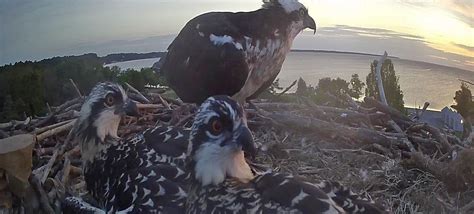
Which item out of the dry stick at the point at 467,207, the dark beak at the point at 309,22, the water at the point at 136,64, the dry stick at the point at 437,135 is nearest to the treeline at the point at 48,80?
the water at the point at 136,64

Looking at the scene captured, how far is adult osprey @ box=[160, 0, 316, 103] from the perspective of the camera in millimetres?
1410

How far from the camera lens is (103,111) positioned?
1.55 metres

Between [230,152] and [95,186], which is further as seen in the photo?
[95,186]

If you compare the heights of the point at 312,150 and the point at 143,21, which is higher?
the point at 143,21

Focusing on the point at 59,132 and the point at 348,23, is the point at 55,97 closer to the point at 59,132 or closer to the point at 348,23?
the point at 59,132

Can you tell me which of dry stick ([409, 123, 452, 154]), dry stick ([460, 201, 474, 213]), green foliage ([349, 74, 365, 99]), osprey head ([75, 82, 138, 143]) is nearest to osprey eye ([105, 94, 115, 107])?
osprey head ([75, 82, 138, 143])

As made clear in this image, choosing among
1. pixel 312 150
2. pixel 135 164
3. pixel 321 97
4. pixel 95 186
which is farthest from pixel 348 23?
pixel 95 186

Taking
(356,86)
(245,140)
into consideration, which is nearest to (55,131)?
(245,140)

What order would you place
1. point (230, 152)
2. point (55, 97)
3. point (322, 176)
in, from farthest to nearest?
1. point (55, 97)
2. point (322, 176)
3. point (230, 152)

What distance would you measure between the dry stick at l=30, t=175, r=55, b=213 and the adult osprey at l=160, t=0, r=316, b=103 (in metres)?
0.37

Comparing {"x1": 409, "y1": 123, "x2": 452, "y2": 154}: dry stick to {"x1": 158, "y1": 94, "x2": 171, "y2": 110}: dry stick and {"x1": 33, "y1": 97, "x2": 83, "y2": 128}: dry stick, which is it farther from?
{"x1": 33, "y1": 97, "x2": 83, "y2": 128}: dry stick

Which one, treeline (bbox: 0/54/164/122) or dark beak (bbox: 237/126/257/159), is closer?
dark beak (bbox: 237/126/257/159)

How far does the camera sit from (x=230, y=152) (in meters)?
1.27

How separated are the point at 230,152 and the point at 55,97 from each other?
462 millimetres
